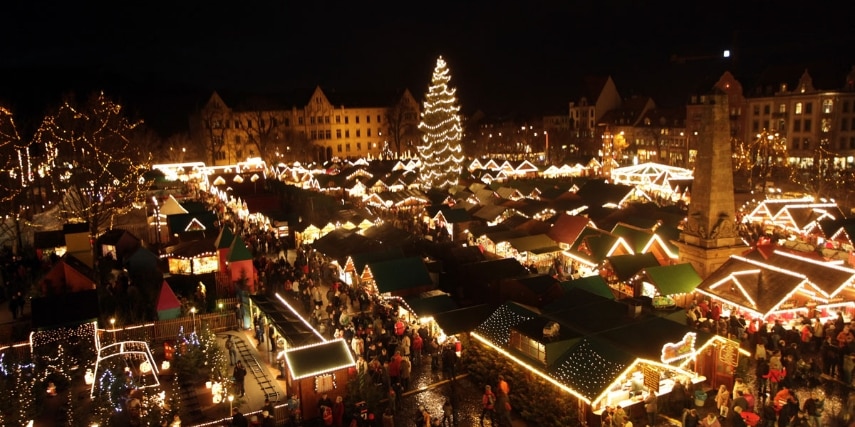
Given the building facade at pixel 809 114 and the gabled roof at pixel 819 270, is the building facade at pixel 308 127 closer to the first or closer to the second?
the building facade at pixel 809 114

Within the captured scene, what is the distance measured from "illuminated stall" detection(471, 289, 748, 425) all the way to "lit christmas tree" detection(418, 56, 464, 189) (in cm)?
2861

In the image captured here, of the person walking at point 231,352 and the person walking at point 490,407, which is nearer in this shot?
the person walking at point 490,407

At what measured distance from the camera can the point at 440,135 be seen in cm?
4003

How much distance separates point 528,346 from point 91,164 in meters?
19.7

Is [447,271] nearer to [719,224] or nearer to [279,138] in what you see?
[719,224]

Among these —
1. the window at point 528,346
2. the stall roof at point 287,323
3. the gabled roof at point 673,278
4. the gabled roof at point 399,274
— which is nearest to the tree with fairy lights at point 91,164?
the stall roof at point 287,323

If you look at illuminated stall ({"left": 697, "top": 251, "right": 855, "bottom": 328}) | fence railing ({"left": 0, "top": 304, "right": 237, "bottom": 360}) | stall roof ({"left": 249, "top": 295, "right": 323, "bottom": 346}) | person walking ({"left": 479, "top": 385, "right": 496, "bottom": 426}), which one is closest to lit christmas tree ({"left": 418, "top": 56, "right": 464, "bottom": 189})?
fence railing ({"left": 0, "top": 304, "right": 237, "bottom": 360})

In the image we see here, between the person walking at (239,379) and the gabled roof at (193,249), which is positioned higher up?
the gabled roof at (193,249)

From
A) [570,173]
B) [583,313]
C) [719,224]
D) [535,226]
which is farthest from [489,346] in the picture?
[570,173]

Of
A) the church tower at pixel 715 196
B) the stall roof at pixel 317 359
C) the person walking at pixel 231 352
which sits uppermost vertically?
the church tower at pixel 715 196

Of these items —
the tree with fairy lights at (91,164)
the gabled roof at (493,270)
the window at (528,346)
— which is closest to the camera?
the window at (528,346)

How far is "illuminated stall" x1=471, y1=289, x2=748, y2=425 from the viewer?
31.1ft

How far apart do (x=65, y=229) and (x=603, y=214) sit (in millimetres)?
21086

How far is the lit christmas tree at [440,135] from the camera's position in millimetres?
40000
